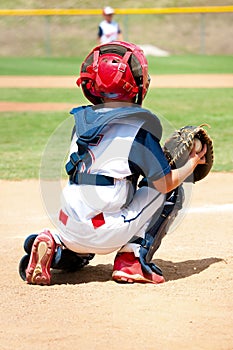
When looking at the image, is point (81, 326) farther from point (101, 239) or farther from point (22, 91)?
point (22, 91)

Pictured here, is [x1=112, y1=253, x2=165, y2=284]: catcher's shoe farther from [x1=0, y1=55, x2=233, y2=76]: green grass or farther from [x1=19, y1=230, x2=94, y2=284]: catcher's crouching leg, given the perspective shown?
[x1=0, y1=55, x2=233, y2=76]: green grass

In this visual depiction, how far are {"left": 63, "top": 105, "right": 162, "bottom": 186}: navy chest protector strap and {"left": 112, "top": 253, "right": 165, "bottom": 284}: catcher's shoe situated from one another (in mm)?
408

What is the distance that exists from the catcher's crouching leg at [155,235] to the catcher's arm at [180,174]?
17 cm

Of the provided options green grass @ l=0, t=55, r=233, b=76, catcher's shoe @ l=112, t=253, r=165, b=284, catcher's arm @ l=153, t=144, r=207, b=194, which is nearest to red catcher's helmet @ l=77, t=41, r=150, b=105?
catcher's arm @ l=153, t=144, r=207, b=194

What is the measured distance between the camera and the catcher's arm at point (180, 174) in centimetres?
383

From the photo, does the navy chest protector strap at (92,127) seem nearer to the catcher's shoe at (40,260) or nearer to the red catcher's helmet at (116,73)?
the red catcher's helmet at (116,73)

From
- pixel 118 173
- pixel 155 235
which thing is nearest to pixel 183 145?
pixel 118 173

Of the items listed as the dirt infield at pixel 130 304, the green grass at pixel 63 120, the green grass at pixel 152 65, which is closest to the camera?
the dirt infield at pixel 130 304

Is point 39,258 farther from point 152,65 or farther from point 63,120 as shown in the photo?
point 152,65

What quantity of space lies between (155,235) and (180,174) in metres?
0.34

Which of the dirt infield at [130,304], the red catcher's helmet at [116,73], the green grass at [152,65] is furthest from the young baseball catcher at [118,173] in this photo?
the green grass at [152,65]

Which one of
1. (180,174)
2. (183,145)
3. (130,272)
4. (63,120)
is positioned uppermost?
(183,145)

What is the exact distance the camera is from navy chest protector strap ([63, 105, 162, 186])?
3758 millimetres

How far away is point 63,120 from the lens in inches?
444
